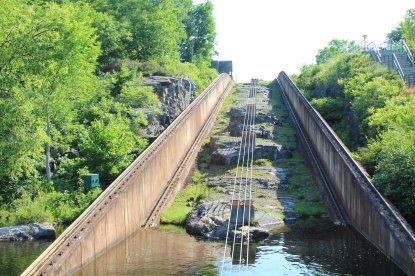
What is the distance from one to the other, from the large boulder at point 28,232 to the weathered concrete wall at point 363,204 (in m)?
10.5

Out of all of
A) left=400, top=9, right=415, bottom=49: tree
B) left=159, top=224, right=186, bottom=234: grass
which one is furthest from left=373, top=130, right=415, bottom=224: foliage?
left=400, top=9, right=415, bottom=49: tree

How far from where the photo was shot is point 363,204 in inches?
687

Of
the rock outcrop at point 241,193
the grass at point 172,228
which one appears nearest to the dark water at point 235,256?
the grass at point 172,228

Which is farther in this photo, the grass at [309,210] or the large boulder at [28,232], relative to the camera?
the grass at [309,210]

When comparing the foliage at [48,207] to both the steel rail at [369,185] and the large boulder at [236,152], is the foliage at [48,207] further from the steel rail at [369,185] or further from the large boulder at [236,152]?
the steel rail at [369,185]

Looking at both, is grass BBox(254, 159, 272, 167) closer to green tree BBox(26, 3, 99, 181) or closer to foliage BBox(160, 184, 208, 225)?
foliage BBox(160, 184, 208, 225)

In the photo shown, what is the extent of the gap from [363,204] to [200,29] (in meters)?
64.8

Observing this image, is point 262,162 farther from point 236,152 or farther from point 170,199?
point 170,199

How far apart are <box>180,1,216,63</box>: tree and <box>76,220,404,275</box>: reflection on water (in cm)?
6189

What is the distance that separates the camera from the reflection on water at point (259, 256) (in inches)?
575

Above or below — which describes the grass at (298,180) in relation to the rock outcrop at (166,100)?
below

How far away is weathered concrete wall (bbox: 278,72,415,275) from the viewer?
45.5ft

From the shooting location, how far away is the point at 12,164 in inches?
841

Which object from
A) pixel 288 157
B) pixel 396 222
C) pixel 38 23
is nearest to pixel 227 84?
pixel 288 157
